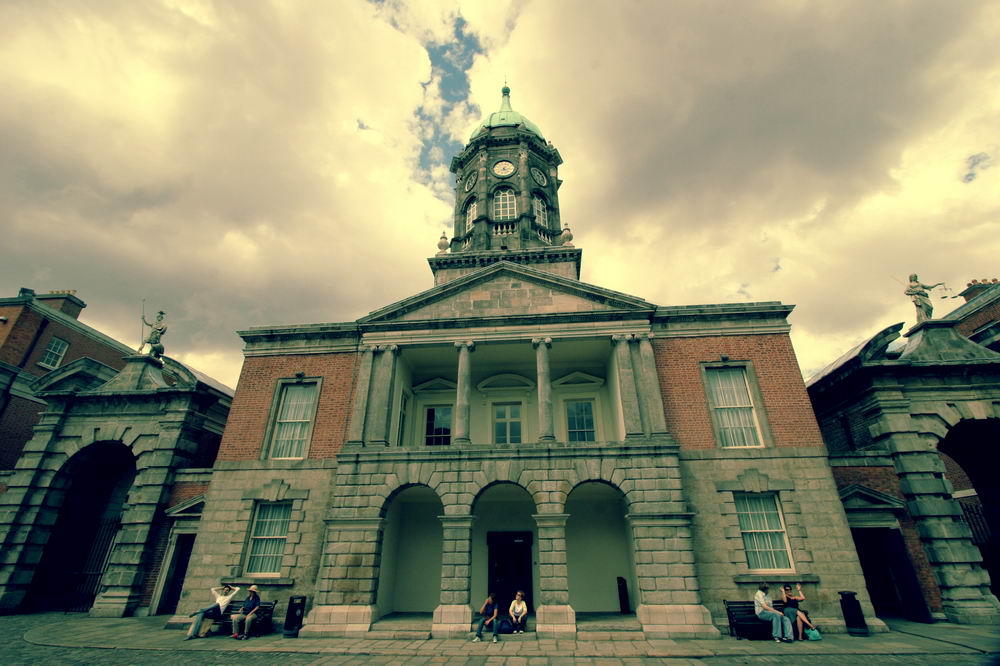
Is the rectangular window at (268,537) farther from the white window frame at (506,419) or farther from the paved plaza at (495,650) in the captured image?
the white window frame at (506,419)

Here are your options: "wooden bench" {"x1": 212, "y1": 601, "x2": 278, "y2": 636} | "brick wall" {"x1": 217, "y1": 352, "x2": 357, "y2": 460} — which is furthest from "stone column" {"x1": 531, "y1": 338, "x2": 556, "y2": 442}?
"wooden bench" {"x1": 212, "y1": 601, "x2": 278, "y2": 636}

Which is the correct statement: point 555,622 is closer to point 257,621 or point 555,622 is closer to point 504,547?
point 504,547

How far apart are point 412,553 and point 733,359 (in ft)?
46.4

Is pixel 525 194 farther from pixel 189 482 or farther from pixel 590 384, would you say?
pixel 189 482

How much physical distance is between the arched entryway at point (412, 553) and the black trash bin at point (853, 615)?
1255 cm

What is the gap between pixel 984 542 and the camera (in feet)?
60.7

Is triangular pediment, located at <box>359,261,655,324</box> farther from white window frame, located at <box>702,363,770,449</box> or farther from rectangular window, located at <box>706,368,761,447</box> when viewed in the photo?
rectangular window, located at <box>706,368,761,447</box>

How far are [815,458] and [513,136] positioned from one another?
24162mm

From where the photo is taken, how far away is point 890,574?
15.4 metres

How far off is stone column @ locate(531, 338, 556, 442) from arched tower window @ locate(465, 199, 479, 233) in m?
13.1

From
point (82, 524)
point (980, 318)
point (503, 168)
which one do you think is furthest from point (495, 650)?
point (980, 318)

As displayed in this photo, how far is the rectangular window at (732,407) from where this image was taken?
52.7ft

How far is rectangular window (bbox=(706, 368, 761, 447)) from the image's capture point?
16062mm

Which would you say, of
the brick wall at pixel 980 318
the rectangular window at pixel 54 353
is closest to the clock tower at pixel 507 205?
the brick wall at pixel 980 318
